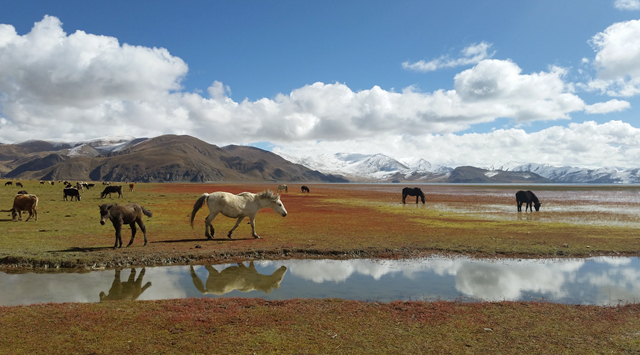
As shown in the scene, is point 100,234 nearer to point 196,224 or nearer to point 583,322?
point 196,224

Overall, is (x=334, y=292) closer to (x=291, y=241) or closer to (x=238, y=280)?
(x=238, y=280)

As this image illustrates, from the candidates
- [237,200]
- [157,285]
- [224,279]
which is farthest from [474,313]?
[237,200]

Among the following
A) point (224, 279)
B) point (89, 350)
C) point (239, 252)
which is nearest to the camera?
point (89, 350)

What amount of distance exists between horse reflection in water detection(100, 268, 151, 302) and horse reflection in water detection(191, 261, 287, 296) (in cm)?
170

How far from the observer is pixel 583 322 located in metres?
8.33

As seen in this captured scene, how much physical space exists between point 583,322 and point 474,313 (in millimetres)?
2402

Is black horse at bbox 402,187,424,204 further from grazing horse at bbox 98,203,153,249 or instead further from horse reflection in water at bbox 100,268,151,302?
horse reflection in water at bbox 100,268,151,302

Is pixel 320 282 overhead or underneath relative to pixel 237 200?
underneath

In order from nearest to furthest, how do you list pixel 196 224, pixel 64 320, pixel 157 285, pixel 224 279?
pixel 64 320 → pixel 157 285 → pixel 224 279 → pixel 196 224

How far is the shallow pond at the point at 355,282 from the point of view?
34.8 feet

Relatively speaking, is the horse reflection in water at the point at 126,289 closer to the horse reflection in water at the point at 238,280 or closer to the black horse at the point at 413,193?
the horse reflection in water at the point at 238,280

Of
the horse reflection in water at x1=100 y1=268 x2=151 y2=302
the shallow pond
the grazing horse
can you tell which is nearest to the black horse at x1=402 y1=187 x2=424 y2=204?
the shallow pond

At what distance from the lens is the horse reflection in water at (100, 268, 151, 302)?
10.3 metres

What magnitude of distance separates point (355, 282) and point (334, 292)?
138 cm
